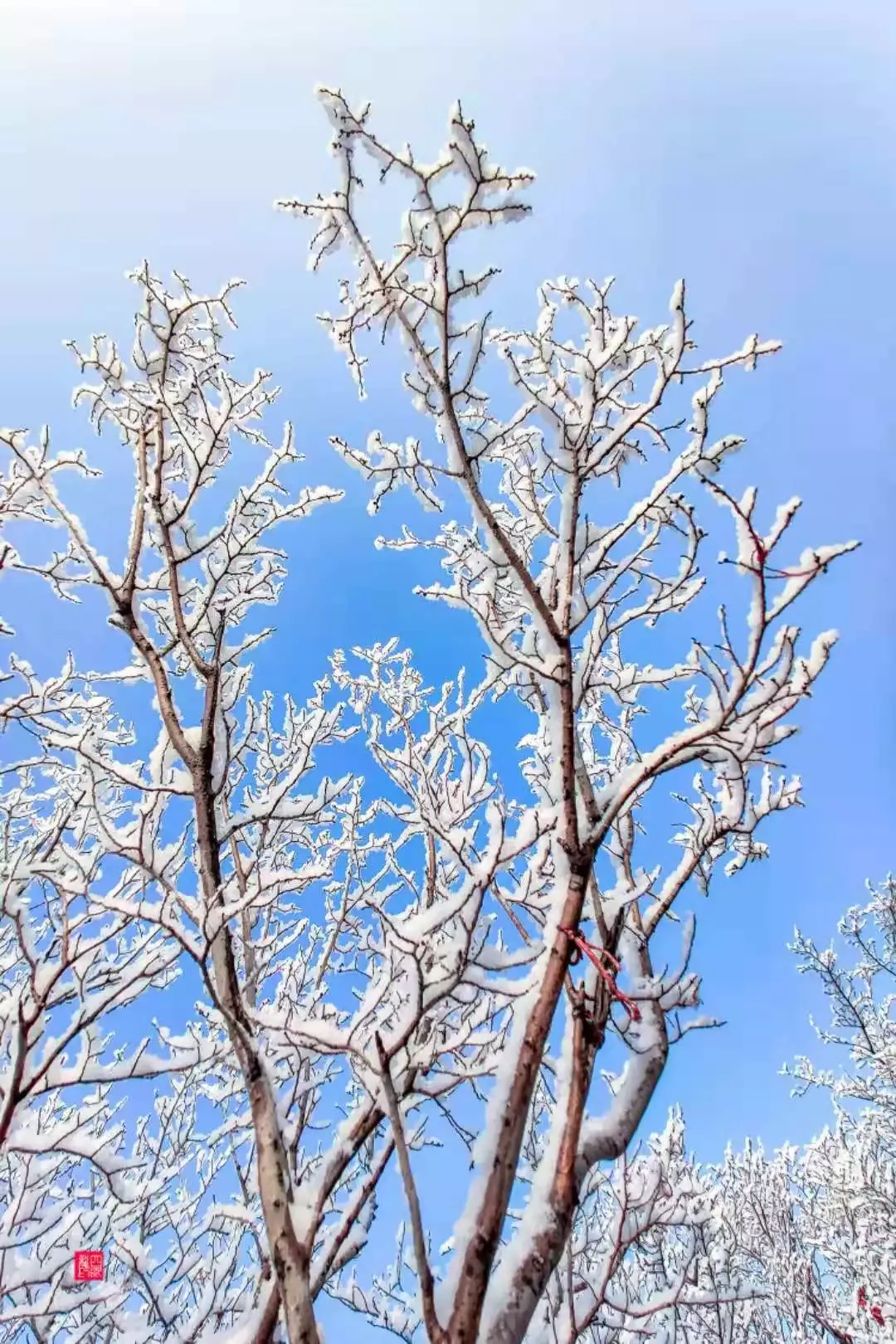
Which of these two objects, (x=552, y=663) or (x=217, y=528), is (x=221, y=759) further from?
(x=552, y=663)

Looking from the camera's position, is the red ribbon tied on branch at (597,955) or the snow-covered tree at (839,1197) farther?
the snow-covered tree at (839,1197)

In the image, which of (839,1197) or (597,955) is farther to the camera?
(839,1197)

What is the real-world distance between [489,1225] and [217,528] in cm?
237

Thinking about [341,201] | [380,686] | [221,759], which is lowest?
[221,759]

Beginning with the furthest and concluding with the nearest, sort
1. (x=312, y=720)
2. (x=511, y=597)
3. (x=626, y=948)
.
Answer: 1. (x=312, y=720)
2. (x=511, y=597)
3. (x=626, y=948)

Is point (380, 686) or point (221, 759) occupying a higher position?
point (380, 686)

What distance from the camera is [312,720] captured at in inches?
137

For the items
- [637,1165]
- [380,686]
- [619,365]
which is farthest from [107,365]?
[637,1165]

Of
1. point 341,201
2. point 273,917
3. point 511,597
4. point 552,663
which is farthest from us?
point 273,917

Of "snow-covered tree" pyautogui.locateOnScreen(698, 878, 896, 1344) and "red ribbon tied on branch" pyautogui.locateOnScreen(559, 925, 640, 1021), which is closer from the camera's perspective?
"red ribbon tied on branch" pyautogui.locateOnScreen(559, 925, 640, 1021)

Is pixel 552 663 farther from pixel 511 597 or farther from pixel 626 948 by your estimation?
pixel 626 948

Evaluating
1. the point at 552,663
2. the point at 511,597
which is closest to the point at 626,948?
the point at 552,663

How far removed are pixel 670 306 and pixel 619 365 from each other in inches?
16.6

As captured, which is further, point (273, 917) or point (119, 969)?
point (273, 917)
